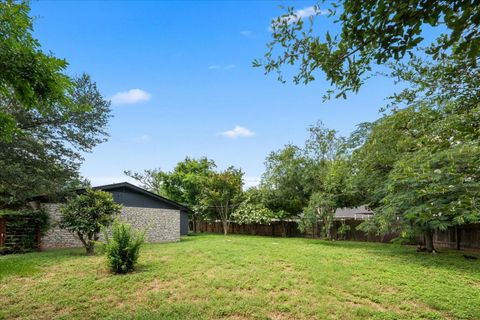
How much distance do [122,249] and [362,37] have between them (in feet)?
24.1

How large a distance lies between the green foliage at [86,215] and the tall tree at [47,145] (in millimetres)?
2116

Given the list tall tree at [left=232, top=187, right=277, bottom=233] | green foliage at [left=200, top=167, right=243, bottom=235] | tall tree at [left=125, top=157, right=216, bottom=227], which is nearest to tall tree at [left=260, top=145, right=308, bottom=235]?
tall tree at [left=232, top=187, right=277, bottom=233]

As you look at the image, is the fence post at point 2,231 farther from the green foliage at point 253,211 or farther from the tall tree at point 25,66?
the green foliage at point 253,211

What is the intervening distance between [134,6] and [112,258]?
620 centimetres

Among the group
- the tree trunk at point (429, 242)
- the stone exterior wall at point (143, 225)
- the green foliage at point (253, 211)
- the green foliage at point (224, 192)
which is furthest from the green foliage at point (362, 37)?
the green foliage at point (224, 192)

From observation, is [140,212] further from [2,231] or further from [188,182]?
[188,182]

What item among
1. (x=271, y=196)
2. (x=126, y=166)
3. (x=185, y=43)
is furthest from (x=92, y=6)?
(x=126, y=166)

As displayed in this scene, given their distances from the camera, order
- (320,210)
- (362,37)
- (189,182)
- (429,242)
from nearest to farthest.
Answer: (362,37), (429,242), (320,210), (189,182)

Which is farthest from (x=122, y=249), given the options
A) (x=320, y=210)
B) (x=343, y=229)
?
(x=343, y=229)

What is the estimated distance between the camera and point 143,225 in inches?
631

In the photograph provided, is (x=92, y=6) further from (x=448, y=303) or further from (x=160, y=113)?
(x=448, y=303)

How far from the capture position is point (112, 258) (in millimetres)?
7051

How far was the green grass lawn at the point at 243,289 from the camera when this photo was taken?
498 centimetres

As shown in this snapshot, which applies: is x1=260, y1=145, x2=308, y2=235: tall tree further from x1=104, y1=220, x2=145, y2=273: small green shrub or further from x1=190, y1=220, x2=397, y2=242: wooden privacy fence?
x1=104, y1=220, x2=145, y2=273: small green shrub
